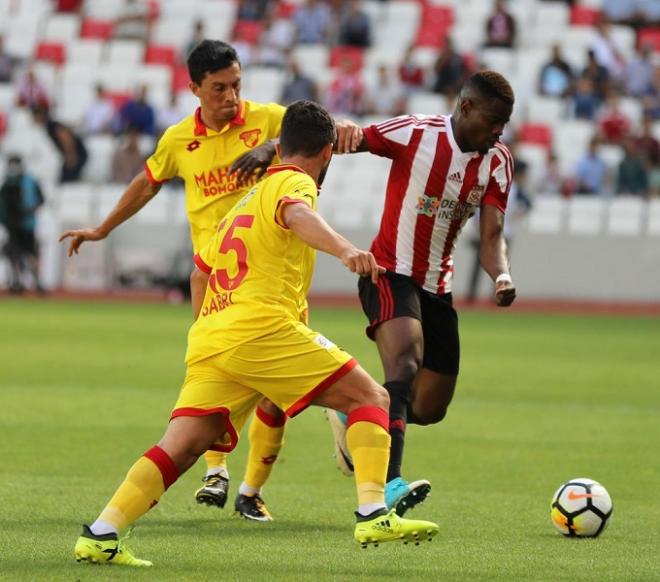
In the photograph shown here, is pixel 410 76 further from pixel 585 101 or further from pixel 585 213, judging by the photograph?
pixel 585 213

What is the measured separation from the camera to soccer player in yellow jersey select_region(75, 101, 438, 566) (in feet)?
20.0

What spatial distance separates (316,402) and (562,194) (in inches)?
778

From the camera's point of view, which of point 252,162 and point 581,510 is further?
point 252,162


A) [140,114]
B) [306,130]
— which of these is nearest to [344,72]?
[140,114]

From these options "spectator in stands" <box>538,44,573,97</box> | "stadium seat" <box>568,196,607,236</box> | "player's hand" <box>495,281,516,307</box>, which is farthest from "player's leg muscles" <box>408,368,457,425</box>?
"spectator in stands" <box>538,44,573,97</box>

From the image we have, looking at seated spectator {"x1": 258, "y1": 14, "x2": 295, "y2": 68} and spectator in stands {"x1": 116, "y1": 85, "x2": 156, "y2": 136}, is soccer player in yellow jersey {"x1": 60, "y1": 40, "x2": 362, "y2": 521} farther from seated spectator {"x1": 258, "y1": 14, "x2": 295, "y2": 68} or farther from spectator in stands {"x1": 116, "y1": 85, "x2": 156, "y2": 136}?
seated spectator {"x1": 258, "y1": 14, "x2": 295, "y2": 68}

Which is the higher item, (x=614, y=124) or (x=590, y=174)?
(x=614, y=124)

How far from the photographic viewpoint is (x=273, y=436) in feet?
25.8

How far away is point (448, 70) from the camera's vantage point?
2681 cm

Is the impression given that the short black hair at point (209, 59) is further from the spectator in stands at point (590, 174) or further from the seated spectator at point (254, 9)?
the seated spectator at point (254, 9)

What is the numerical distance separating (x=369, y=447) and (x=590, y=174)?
20075mm

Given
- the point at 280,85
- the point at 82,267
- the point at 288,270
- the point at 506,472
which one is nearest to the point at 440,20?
the point at 280,85

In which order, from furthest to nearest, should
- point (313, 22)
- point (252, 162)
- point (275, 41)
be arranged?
point (313, 22), point (275, 41), point (252, 162)

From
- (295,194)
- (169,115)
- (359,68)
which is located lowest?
(169,115)
